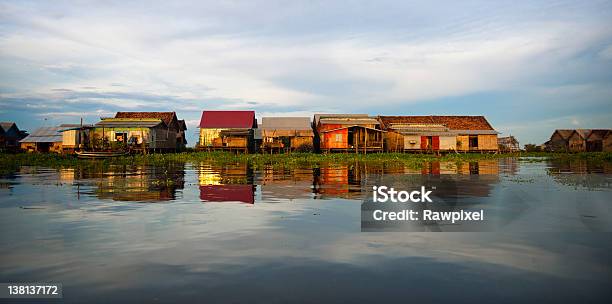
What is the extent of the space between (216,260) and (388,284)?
2200 mm

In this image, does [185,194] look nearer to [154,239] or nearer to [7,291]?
[154,239]

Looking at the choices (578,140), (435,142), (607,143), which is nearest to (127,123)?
(435,142)

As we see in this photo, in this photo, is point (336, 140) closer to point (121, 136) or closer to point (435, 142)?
point (435, 142)

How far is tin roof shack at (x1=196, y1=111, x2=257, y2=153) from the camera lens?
173ft

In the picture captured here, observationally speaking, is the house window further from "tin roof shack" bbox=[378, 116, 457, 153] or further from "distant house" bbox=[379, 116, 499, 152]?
"distant house" bbox=[379, 116, 499, 152]

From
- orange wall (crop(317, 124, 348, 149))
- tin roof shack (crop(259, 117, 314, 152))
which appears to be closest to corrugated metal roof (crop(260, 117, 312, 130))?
tin roof shack (crop(259, 117, 314, 152))

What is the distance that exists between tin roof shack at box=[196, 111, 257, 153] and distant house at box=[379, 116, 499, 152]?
690 inches

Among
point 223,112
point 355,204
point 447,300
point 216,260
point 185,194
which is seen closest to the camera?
point 447,300

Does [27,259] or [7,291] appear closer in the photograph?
[7,291]

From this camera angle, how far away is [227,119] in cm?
5750

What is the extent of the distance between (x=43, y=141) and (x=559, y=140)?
81.9 meters

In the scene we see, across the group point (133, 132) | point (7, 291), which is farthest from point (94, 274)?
point (133, 132)

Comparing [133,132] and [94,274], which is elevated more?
[133,132]

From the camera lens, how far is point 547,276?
188 inches
